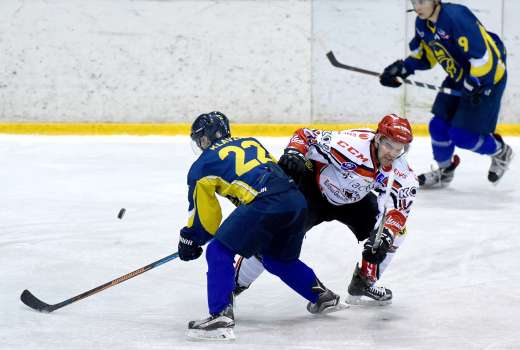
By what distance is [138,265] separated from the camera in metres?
4.01

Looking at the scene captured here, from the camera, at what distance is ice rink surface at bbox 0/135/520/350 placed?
307 cm

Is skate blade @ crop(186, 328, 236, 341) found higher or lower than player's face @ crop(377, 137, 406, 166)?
lower

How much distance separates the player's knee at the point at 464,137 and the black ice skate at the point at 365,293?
211 cm

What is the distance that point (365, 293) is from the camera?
3.39 m

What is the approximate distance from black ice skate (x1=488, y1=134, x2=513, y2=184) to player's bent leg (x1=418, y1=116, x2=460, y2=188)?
0.68ft

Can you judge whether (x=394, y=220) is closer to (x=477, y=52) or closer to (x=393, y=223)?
(x=393, y=223)

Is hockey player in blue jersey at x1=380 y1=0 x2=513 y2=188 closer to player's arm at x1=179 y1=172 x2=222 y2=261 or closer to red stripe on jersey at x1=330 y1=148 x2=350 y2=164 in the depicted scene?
red stripe on jersey at x1=330 y1=148 x2=350 y2=164

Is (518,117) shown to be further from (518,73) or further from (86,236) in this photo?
(86,236)

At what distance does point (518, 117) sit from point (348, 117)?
124cm

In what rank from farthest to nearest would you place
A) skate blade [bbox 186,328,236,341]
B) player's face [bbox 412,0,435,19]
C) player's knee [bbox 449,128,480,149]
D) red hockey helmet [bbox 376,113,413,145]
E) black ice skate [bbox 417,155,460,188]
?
black ice skate [bbox 417,155,460,188], player's knee [bbox 449,128,480,149], player's face [bbox 412,0,435,19], red hockey helmet [bbox 376,113,413,145], skate blade [bbox 186,328,236,341]

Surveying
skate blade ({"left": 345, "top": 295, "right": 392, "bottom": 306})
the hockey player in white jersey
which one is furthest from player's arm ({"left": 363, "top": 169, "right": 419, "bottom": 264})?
skate blade ({"left": 345, "top": 295, "right": 392, "bottom": 306})

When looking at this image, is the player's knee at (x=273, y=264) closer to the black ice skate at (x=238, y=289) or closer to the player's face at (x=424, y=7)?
the black ice skate at (x=238, y=289)

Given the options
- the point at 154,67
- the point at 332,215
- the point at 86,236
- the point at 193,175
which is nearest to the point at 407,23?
the point at 154,67

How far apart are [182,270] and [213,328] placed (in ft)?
3.04
